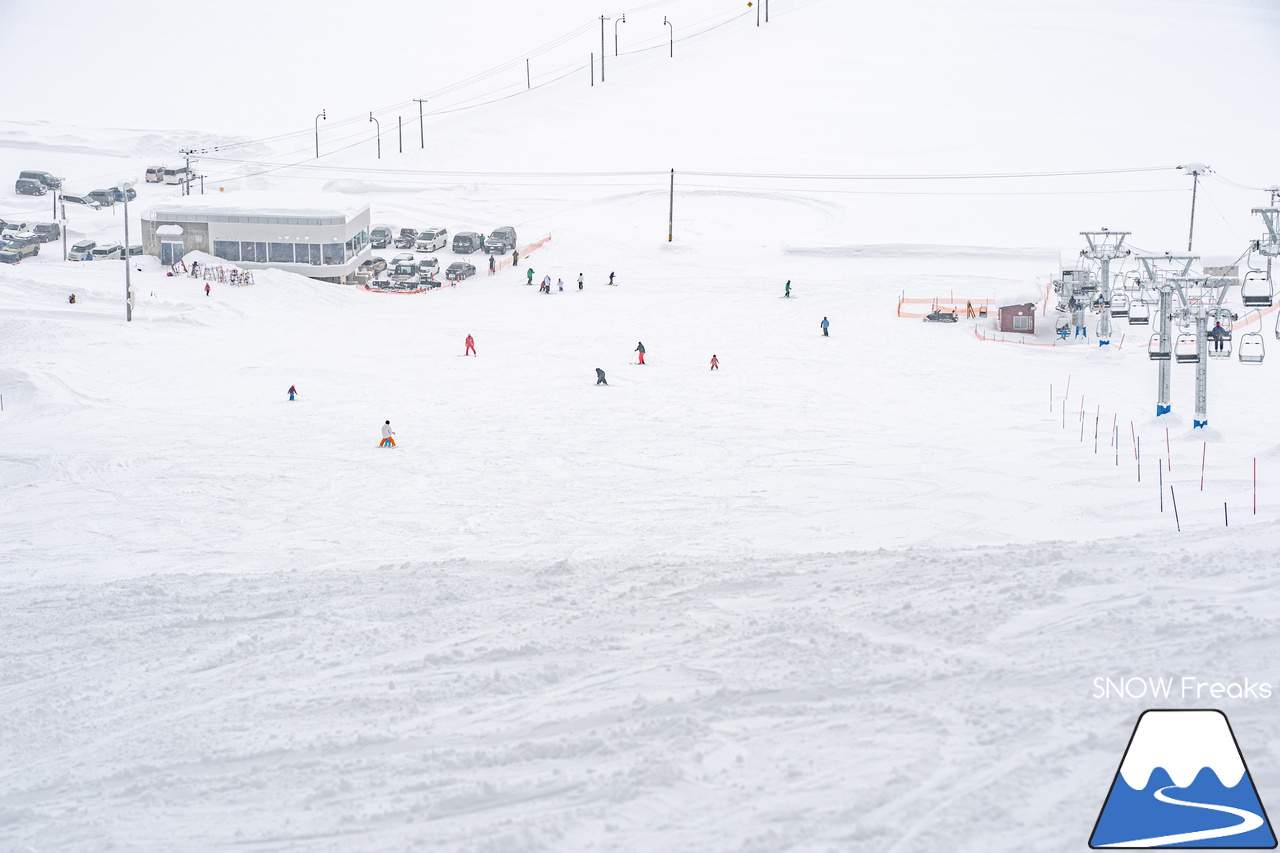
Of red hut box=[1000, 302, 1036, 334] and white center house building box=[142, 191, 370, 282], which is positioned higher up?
white center house building box=[142, 191, 370, 282]

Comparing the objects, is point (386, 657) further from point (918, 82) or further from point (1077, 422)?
point (918, 82)

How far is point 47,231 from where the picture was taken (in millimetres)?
52531

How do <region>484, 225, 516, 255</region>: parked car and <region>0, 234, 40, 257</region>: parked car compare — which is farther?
<region>484, 225, 516, 255</region>: parked car

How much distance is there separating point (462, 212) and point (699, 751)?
5294cm

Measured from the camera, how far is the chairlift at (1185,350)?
25.7 metres

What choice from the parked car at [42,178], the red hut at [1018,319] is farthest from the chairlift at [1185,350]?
the parked car at [42,178]

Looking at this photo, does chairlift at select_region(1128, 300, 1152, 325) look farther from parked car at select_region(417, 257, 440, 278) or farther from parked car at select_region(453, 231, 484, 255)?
parked car at select_region(453, 231, 484, 255)

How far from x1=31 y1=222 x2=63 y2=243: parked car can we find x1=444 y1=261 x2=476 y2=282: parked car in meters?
17.6

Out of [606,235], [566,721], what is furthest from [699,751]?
[606,235]

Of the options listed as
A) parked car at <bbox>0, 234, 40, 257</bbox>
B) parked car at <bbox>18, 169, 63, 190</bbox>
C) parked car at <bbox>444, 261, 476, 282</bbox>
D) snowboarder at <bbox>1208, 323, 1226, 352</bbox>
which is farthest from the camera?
parked car at <bbox>18, 169, 63, 190</bbox>

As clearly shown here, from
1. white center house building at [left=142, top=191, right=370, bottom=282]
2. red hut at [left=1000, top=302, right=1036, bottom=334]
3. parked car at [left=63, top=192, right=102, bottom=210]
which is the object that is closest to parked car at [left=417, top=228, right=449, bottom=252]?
white center house building at [left=142, top=191, right=370, bottom=282]

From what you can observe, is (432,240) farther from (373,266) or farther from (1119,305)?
(1119,305)

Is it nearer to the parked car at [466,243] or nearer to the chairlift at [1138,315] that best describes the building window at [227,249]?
the parked car at [466,243]

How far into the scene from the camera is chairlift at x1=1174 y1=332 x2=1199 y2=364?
25719 mm
